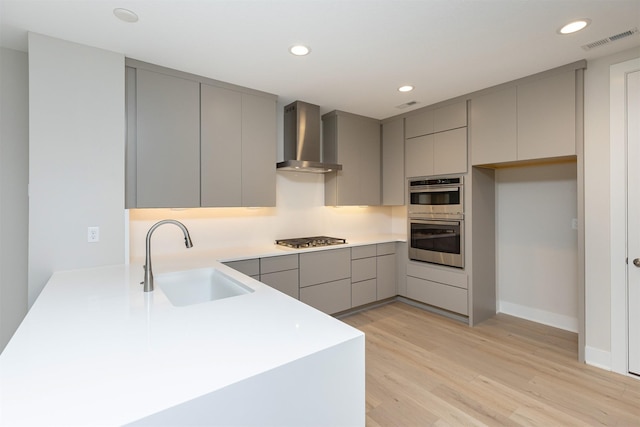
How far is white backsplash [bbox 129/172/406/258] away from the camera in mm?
2961

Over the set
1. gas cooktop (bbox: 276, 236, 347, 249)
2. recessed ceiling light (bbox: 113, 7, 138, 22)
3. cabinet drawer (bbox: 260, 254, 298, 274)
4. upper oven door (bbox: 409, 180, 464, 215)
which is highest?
recessed ceiling light (bbox: 113, 7, 138, 22)

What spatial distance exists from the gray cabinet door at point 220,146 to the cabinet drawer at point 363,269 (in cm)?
158

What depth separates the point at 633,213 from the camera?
7.67 ft

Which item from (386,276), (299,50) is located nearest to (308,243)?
(386,276)

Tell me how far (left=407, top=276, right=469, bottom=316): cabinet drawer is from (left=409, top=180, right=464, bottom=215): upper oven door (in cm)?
88

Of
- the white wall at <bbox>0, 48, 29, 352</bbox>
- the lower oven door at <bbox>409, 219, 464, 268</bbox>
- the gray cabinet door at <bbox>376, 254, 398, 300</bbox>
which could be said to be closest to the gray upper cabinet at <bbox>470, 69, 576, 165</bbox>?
the lower oven door at <bbox>409, 219, 464, 268</bbox>

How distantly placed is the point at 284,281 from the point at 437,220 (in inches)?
77.7

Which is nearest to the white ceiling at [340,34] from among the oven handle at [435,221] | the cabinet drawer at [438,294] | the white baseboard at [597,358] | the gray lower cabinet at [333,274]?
the oven handle at [435,221]

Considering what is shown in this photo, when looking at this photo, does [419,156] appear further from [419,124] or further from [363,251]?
[363,251]

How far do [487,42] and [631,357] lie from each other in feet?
8.74

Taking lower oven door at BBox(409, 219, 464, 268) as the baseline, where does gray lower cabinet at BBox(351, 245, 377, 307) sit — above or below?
below

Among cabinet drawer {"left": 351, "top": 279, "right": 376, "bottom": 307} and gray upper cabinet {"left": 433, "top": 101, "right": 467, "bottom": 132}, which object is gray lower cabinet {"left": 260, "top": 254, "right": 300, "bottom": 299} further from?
gray upper cabinet {"left": 433, "top": 101, "right": 467, "bottom": 132}

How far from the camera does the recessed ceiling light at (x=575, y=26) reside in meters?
1.98

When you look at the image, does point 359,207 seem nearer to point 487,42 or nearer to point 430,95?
point 430,95
